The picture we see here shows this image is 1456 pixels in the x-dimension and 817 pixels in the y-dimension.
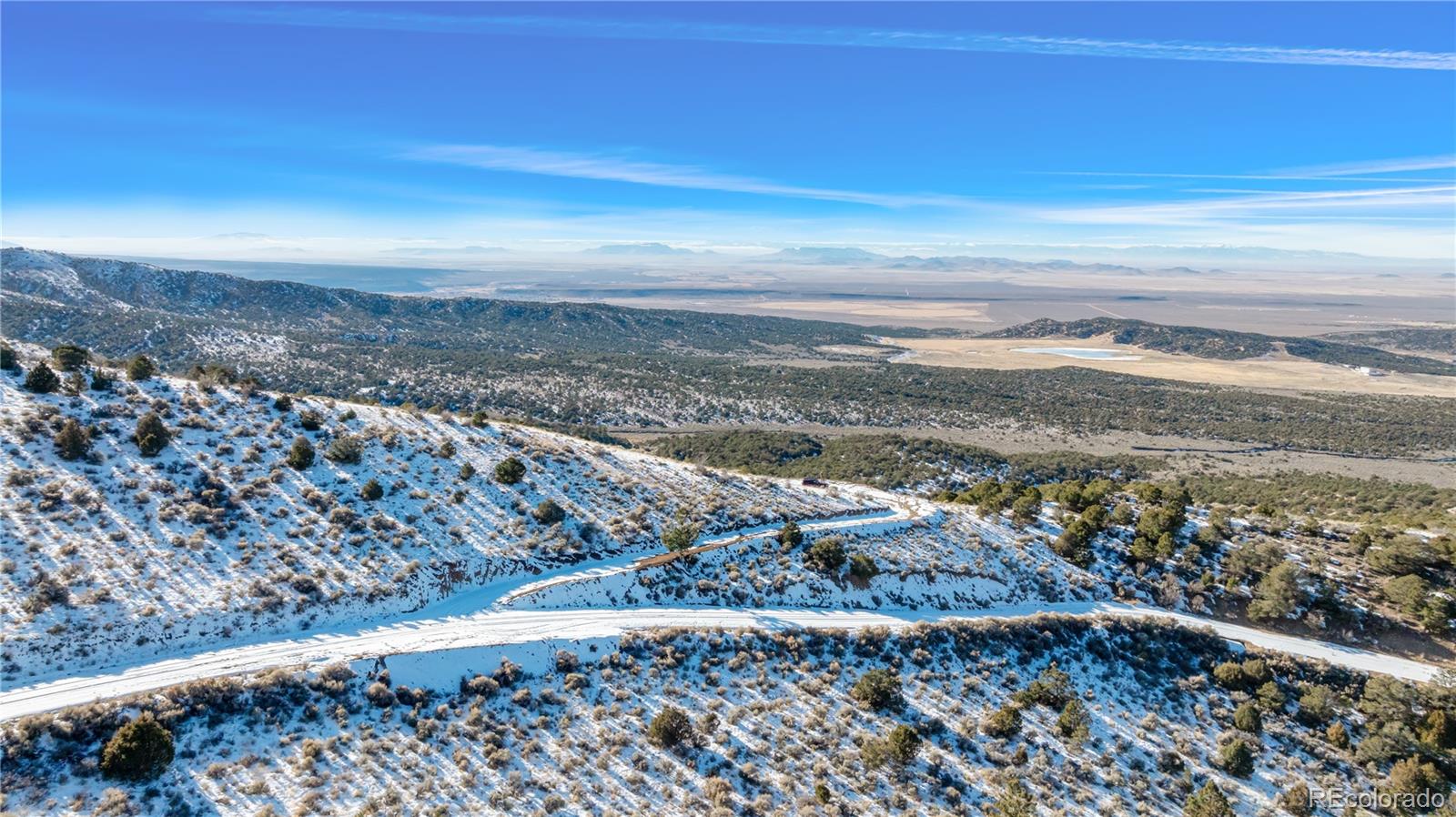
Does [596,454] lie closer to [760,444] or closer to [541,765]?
[541,765]

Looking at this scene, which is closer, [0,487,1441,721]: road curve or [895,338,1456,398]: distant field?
Result: [0,487,1441,721]: road curve

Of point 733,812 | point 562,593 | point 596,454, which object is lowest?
point 733,812

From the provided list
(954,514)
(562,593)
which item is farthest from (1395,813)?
(562,593)

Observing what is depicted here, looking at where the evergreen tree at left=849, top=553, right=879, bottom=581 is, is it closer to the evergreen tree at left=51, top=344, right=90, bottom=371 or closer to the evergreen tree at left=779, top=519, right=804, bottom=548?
the evergreen tree at left=779, top=519, right=804, bottom=548

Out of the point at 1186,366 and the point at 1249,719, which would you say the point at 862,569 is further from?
the point at 1186,366

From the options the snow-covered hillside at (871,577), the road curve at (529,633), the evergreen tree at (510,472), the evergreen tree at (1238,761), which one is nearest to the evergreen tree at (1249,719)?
the evergreen tree at (1238,761)

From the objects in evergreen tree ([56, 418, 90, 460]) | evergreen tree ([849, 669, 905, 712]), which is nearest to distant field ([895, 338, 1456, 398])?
evergreen tree ([849, 669, 905, 712])

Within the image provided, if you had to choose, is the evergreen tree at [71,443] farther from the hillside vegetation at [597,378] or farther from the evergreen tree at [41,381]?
the hillside vegetation at [597,378]
